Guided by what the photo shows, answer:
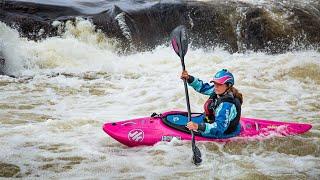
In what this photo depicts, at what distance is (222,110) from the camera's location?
15.7 feet

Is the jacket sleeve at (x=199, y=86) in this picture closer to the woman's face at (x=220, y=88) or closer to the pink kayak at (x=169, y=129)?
the pink kayak at (x=169, y=129)

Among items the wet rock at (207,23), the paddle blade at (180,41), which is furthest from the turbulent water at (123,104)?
the paddle blade at (180,41)

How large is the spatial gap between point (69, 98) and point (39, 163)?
329cm

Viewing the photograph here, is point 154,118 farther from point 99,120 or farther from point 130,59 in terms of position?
point 130,59

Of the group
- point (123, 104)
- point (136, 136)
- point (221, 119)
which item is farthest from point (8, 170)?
point (123, 104)

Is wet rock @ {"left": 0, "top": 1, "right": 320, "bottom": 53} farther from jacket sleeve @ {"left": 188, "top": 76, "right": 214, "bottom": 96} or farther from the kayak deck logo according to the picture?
the kayak deck logo

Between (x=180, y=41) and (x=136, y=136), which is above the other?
(x=180, y=41)

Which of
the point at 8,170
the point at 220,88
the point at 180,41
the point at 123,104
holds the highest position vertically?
the point at 180,41

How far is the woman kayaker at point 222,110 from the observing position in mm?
4789

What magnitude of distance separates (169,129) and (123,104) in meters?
2.56

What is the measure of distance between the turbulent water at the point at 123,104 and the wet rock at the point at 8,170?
0.06m

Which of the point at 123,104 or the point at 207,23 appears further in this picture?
the point at 207,23

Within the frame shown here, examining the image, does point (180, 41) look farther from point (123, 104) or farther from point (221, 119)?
point (123, 104)

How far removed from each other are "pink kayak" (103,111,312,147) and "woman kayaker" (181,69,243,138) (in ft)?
0.54
